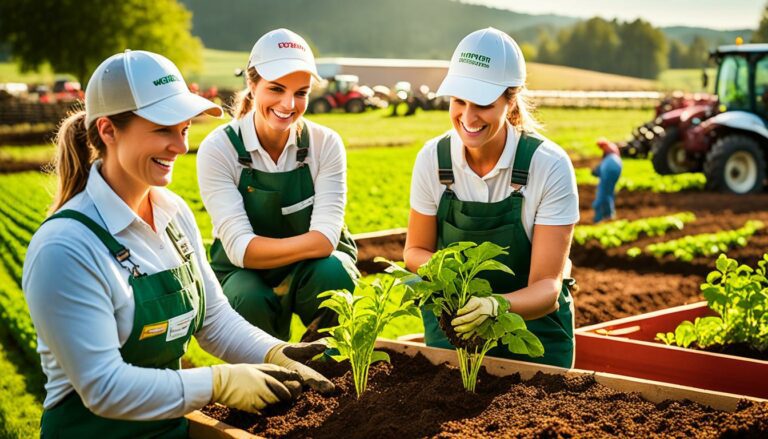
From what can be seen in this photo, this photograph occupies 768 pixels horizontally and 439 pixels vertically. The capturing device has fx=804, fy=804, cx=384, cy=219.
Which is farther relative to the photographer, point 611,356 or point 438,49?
point 438,49

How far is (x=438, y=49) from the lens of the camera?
149m

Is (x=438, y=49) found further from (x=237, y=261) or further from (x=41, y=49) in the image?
(x=237, y=261)

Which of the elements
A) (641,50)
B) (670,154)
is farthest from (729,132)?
(641,50)

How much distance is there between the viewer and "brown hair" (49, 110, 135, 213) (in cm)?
250

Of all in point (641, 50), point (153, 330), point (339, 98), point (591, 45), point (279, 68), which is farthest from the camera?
point (591, 45)

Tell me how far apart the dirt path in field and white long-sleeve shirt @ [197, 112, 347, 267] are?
2602mm

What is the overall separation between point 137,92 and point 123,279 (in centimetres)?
55

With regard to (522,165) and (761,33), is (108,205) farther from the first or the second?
(761,33)

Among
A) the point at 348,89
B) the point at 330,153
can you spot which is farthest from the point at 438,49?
the point at 330,153

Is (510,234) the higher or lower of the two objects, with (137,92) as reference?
lower

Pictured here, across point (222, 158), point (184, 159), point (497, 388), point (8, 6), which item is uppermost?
point (8, 6)

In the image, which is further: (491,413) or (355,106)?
(355,106)

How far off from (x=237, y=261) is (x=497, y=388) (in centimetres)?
148

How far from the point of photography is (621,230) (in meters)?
8.51
